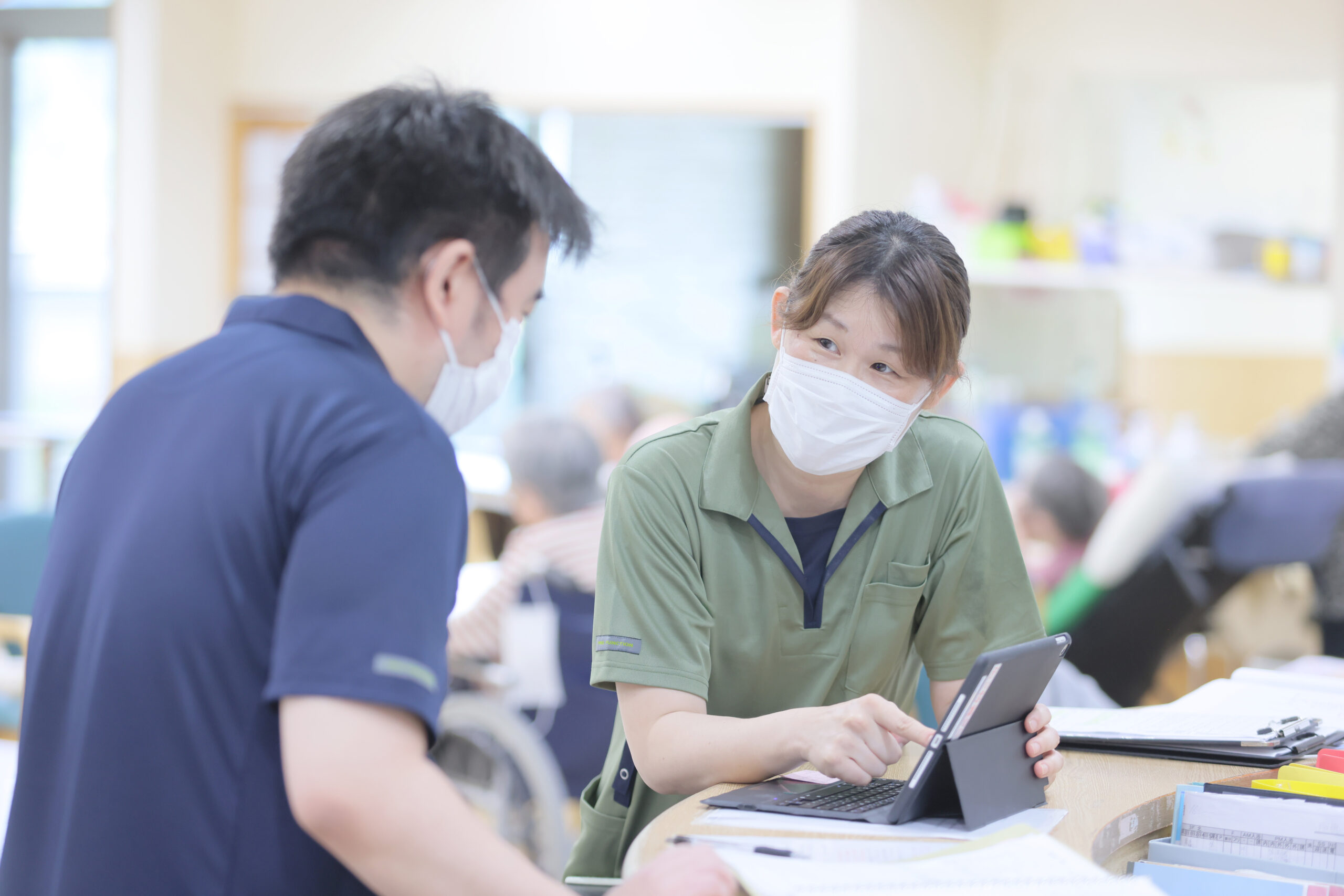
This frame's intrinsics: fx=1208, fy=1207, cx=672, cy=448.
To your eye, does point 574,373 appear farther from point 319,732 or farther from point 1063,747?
point 319,732

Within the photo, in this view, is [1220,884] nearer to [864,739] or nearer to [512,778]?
[864,739]

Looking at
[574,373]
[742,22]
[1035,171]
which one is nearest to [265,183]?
[574,373]

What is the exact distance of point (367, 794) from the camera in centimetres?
75

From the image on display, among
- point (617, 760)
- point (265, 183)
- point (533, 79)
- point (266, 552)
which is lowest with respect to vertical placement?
point (617, 760)

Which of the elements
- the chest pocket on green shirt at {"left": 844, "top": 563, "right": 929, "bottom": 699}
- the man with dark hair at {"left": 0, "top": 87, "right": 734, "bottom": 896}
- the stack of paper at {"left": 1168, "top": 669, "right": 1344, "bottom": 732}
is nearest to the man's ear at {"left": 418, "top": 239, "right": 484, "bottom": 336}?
the man with dark hair at {"left": 0, "top": 87, "right": 734, "bottom": 896}

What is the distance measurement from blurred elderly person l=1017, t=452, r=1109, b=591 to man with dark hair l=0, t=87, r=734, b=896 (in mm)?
2456

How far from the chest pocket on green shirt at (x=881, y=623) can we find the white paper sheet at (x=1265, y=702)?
0.43m

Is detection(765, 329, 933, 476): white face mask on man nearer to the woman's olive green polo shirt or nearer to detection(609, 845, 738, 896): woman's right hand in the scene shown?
the woman's olive green polo shirt

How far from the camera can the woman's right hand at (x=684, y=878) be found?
854 mm

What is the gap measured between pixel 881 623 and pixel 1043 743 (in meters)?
0.26

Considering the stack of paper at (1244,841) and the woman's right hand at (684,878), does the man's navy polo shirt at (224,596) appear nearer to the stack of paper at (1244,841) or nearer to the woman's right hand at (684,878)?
the woman's right hand at (684,878)

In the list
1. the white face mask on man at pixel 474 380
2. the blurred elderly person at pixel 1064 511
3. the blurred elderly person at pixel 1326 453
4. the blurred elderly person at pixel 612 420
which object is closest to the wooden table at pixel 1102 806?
the white face mask on man at pixel 474 380

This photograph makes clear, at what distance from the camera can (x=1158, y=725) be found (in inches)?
54.8

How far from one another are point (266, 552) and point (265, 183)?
4.47 m
